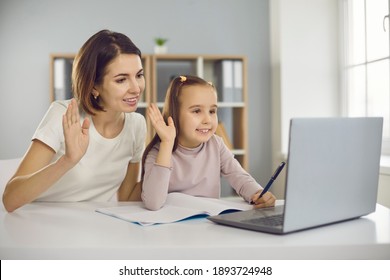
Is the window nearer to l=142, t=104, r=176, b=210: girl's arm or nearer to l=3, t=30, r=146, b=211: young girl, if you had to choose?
l=3, t=30, r=146, b=211: young girl

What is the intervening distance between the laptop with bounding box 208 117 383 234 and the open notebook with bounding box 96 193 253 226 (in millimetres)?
47

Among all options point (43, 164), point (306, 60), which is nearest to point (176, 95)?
point (43, 164)

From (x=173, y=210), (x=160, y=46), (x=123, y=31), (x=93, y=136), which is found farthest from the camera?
(x=123, y=31)

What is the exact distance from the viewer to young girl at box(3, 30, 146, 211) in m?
0.81

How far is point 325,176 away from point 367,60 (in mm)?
1722

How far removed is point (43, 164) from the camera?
3.02 feet

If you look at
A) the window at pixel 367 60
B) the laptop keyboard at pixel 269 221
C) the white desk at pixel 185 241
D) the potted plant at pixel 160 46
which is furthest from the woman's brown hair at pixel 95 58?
the potted plant at pixel 160 46

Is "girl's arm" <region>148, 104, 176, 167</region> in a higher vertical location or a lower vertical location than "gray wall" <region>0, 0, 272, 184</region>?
lower

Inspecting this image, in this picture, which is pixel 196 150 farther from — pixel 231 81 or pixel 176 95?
pixel 231 81

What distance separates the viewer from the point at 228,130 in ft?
8.77

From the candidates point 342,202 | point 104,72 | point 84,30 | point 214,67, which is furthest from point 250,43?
point 342,202

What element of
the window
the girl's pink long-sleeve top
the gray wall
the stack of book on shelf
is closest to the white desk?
the girl's pink long-sleeve top

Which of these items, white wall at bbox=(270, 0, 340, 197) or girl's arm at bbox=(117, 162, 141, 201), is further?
white wall at bbox=(270, 0, 340, 197)
